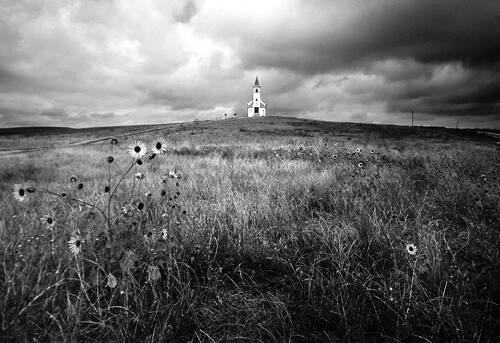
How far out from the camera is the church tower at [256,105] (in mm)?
121312

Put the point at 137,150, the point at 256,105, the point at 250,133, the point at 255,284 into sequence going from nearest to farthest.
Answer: the point at 255,284
the point at 137,150
the point at 250,133
the point at 256,105

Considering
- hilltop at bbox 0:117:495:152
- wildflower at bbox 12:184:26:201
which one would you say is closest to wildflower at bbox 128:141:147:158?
wildflower at bbox 12:184:26:201

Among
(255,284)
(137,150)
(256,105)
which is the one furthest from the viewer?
(256,105)

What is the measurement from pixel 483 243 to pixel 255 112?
124 meters

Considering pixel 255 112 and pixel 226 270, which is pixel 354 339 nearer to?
pixel 226 270

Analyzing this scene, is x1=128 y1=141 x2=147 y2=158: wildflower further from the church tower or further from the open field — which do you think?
the church tower

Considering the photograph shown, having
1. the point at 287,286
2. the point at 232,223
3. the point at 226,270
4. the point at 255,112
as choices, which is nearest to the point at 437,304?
the point at 287,286

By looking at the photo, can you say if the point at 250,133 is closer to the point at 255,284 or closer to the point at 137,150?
the point at 137,150

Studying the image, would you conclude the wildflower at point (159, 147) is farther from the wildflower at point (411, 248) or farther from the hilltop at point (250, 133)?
the hilltop at point (250, 133)

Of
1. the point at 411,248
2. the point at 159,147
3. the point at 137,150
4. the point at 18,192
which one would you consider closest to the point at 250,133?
the point at 159,147

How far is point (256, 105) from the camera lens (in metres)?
125

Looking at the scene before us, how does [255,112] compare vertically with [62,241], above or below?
above

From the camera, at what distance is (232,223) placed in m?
2.87

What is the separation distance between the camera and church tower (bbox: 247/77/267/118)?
121312mm
